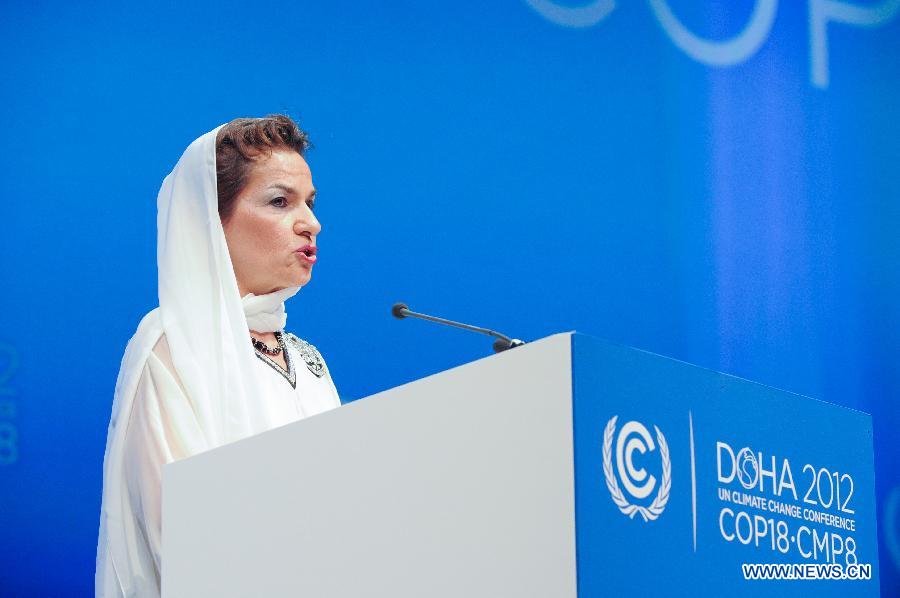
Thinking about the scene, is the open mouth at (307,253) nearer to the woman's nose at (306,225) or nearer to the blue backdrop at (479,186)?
the woman's nose at (306,225)

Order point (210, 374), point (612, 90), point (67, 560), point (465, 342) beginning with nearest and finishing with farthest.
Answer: point (210, 374) < point (67, 560) < point (465, 342) < point (612, 90)

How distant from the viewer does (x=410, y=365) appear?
3287mm

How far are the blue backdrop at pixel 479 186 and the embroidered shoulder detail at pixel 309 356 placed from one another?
22.0 inches

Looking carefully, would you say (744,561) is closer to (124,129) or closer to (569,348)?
(569,348)

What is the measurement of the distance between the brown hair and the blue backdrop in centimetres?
62

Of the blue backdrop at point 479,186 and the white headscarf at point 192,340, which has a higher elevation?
the blue backdrop at point 479,186

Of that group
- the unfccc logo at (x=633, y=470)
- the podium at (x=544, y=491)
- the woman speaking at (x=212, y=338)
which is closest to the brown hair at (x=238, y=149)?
the woman speaking at (x=212, y=338)

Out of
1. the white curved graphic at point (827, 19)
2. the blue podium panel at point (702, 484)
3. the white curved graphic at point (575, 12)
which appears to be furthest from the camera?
the white curved graphic at point (827, 19)

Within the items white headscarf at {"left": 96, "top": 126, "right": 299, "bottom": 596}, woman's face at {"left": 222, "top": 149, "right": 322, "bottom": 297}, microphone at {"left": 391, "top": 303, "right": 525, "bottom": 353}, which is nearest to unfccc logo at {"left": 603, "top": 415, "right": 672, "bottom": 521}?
microphone at {"left": 391, "top": 303, "right": 525, "bottom": 353}

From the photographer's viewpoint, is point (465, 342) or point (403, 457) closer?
point (403, 457)

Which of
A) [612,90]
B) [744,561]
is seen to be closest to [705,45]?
[612,90]

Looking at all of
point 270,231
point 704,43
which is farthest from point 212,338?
point 704,43

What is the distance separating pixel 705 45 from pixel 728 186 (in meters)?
0.40

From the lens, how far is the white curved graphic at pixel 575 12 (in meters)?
3.54
